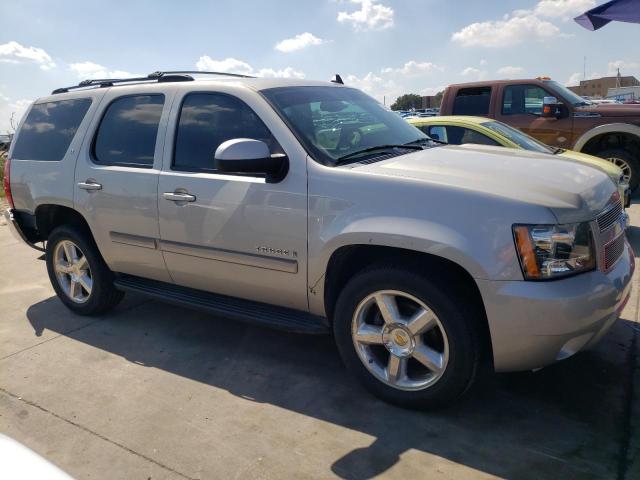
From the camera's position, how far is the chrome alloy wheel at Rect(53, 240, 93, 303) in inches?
184

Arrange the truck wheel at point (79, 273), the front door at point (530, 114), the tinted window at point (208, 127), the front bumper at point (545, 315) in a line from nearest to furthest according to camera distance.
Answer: the front bumper at point (545, 315)
the tinted window at point (208, 127)
the truck wheel at point (79, 273)
the front door at point (530, 114)

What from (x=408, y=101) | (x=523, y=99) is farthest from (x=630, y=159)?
(x=408, y=101)

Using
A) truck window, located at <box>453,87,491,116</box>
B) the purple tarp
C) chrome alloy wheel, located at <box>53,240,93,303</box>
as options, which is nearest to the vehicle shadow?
chrome alloy wheel, located at <box>53,240,93,303</box>

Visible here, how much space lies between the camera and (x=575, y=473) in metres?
2.50

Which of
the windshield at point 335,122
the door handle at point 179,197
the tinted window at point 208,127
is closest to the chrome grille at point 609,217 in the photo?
the windshield at point 335,122

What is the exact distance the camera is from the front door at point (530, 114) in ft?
27.7

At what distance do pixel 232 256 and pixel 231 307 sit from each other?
37 centimetres

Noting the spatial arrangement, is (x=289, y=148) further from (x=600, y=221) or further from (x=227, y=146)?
(x=600, y=221)

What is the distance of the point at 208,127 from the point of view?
372 cm

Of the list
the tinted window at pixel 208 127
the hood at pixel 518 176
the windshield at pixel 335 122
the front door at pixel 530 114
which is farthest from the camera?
the front door at pixel 530 114

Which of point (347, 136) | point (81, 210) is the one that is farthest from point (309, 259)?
point (81, 210)

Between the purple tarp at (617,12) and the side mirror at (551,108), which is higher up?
the purple tarp at (617,12)

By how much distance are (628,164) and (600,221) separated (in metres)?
6.23

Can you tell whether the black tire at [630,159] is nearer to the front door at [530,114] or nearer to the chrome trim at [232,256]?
the front door at [530,114]
